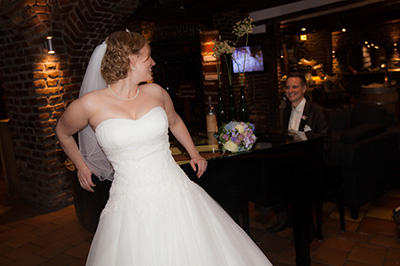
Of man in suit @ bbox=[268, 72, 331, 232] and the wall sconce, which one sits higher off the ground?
the wall sconce

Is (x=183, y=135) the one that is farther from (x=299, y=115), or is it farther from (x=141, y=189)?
(x=299, y=115)

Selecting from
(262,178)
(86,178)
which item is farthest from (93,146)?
(262,178)

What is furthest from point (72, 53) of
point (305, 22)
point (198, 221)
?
point (305, 22)

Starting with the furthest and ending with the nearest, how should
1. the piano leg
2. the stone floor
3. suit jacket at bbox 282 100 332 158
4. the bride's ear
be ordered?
suit jacket at bbox 282 100 332 158, the stone floor, the piano leg, the bride's ear

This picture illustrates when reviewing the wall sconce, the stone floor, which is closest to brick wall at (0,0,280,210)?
the wall sconce

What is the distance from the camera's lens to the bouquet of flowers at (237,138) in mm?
2571

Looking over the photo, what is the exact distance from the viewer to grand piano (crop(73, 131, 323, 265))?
2.34 meters

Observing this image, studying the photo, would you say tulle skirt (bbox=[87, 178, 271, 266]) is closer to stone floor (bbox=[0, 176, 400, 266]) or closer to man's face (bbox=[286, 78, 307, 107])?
stone floor (bbox=[0, 176, 400, 266])

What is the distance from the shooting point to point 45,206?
16.2ft

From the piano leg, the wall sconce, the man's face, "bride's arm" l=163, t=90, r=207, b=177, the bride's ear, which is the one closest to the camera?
the bride's ear

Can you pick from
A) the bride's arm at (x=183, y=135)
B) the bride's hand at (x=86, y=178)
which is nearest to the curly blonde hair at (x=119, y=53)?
the bride's arm at (x=183, y=135)

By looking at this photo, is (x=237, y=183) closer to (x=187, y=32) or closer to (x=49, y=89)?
(x=49, y=89)

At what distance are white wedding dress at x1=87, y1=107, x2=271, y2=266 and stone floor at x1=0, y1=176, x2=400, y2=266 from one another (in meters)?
1.47

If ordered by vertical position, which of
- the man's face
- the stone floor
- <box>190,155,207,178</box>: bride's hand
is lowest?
the stone floor
